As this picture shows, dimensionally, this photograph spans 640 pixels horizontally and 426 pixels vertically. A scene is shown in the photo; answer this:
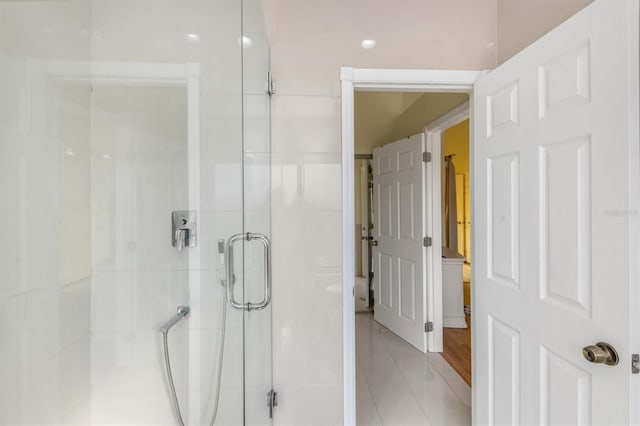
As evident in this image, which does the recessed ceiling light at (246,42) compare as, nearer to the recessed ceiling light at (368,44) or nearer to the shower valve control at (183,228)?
the recessed ceiling light at (368,44)

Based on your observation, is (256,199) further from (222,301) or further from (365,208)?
(365,208)

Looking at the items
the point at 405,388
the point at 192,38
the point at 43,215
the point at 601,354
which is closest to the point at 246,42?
the point at 192,38

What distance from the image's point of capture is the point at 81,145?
3.40 feet

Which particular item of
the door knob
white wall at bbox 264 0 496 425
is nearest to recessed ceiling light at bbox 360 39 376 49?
white wall at bbox 264 0 496 425

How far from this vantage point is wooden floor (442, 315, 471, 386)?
248 centimetres

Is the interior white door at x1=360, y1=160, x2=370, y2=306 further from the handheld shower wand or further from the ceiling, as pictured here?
the handheld shower wand

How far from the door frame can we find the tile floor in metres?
0.54

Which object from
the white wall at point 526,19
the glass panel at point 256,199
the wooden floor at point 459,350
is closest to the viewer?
the white wall at point 526,19

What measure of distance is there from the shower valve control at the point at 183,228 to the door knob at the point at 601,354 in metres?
1.44

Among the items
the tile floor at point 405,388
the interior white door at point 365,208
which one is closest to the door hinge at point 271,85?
the tile floor at point 405,388

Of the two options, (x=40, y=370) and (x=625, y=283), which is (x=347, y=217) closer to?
(x=625, y=283)

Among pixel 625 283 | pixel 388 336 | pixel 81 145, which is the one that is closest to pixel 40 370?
pixel 81 145

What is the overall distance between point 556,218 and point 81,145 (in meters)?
1.71

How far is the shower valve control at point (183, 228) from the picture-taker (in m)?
1.24
